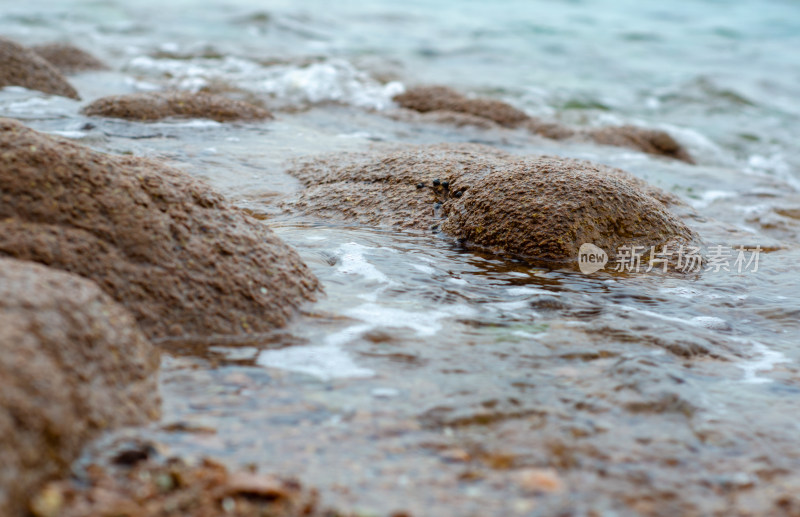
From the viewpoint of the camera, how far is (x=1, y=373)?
164 cm

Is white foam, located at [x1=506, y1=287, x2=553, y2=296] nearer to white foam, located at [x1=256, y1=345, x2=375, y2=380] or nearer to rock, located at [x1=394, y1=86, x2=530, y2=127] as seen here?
white foam, located at [x1=256, y1=345, x2=375, y2=380]

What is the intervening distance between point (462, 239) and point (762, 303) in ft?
5.39

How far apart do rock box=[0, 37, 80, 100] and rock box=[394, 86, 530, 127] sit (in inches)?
159

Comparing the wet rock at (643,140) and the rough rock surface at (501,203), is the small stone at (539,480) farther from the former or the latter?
the wet rock at (643,140)

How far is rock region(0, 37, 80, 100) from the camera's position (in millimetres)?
7145

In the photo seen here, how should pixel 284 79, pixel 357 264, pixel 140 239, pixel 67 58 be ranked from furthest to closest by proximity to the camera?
pixel 284 79, pixel 67 58, pixel 357 264, pixel 140 239

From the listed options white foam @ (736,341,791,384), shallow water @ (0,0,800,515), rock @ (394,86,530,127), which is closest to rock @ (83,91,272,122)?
shallow water @ (0,0,800,515)

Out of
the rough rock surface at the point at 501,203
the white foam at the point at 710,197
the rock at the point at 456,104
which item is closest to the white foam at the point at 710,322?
the rough rock surface at the point at 501,203

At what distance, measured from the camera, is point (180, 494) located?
1.77 metres

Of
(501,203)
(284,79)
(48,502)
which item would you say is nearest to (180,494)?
(48,502)

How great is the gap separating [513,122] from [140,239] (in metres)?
6.63

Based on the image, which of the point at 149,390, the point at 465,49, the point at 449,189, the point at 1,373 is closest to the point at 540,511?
the point at 149,390

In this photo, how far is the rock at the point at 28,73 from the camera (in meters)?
7.14

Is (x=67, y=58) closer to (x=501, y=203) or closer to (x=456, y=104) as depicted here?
(x=456, y=104)
